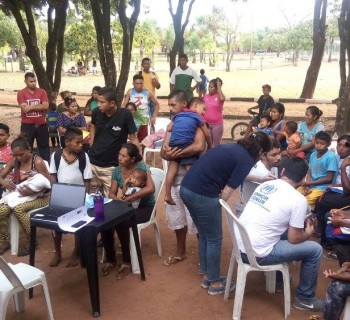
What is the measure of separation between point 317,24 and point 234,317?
13.4 metres

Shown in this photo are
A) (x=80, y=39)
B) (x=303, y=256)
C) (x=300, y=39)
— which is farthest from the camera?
(x=300, y=39)

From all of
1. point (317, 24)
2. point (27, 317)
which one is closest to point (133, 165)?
point (27, 317)

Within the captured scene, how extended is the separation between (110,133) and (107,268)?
1.40 meters

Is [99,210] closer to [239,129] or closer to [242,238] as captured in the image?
[242,238]

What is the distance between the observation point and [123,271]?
4.24 m

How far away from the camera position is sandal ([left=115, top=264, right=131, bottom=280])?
166 inches

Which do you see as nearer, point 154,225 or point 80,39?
point 154,225

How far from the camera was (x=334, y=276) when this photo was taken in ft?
9.98

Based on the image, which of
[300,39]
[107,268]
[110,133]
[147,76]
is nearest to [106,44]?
[147,76]

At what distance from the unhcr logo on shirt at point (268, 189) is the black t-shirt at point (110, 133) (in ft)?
6.03

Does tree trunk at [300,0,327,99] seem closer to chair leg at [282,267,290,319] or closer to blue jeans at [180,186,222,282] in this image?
blue jeans at [180,186,222,282]

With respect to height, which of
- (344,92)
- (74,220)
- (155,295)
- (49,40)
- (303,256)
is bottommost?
(155,295)

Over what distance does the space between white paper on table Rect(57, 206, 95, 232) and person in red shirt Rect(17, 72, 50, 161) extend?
388 centimetres

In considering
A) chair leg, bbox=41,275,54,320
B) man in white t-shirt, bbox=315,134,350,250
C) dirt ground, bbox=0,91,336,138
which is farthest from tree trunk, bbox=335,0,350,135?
chair leg, bbox=41,275,54,320
